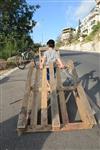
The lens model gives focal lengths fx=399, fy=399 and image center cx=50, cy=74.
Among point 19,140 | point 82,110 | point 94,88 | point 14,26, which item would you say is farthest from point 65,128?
point 14,26

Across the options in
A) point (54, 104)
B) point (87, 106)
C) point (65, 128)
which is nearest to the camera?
point (65, 128)

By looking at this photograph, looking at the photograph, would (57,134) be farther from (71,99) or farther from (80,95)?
(71,99)

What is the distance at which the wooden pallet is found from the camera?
7.69 m

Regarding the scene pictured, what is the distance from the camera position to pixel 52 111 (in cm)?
839

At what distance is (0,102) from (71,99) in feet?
7.01

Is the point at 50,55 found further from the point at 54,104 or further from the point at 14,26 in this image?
the point at 14,26

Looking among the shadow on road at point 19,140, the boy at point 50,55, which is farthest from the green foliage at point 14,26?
the shadow on road at point 19,140

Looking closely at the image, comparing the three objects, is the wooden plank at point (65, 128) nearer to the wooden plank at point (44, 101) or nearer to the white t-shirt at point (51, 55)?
the wooden plank at point (44, 101)

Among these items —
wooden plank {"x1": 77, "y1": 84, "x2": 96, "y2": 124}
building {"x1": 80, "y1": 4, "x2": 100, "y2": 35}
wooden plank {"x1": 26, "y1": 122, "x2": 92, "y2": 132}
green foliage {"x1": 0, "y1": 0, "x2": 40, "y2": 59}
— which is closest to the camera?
wooden plank {"x1": 26, "y1": 122, "x2": 92, "y2": 132}

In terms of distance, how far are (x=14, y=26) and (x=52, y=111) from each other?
3354 cm

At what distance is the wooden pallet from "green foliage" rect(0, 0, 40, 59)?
21.6m

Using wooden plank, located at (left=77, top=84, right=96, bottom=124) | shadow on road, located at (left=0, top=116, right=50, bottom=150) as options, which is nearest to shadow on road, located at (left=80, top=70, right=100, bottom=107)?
wooden plank, located at (left=77, top=84, right=96, bottom=124)

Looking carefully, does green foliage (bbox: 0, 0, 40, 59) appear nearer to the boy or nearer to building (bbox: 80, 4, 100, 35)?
the boy

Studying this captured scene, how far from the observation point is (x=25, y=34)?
4238 centimetres
